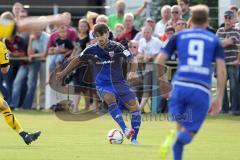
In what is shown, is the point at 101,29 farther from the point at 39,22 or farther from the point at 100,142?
the point at 39,22

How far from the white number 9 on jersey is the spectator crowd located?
922 centimetres

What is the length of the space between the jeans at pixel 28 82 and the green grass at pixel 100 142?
2.24 meters

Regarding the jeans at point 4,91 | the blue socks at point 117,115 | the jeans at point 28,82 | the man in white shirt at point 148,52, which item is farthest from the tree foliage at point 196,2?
the blue socks at point 117,115

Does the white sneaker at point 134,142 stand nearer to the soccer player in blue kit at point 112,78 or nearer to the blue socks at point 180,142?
the soccer player in blue kit at point 112,78

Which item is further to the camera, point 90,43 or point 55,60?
point 55,60

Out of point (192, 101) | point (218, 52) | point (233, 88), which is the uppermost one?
point (218, 52)

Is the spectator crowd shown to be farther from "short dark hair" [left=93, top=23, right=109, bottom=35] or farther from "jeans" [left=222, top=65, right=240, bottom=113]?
"short dark hair" [left=93, top=23, right=109, bottom=35]

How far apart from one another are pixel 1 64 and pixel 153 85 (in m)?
7.16

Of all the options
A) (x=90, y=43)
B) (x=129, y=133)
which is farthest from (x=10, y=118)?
(x=90, y=43)

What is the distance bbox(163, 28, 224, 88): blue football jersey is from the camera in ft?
30.1

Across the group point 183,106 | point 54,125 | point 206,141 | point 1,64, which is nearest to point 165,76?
point 54,125

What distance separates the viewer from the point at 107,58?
14227mm

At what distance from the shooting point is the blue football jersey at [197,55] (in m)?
9.18

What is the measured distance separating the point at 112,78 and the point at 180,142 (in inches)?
204
